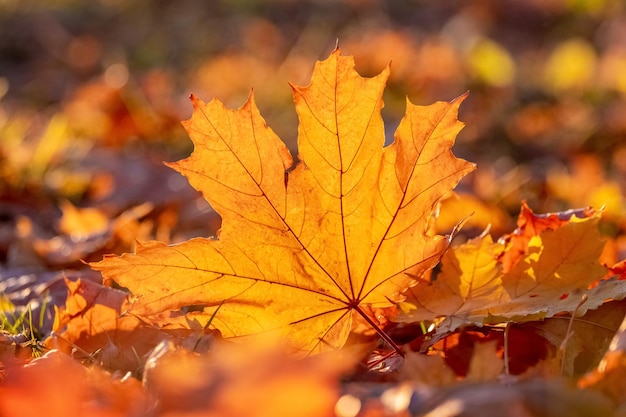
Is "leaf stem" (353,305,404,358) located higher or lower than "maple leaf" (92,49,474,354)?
lower

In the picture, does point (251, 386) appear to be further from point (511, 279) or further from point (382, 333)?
point (511, 279)

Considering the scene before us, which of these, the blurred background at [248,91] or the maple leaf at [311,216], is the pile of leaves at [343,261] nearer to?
the maple leaf at [311,216]

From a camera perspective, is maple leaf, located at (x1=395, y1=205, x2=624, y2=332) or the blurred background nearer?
maple leaf, located at (x1=395, y1=205, x2=624, y2=332)

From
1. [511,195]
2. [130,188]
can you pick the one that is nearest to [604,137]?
[511,195]

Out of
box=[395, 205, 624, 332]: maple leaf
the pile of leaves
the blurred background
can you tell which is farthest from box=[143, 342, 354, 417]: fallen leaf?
the blurred background

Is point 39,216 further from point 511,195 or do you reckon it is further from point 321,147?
point 321,147

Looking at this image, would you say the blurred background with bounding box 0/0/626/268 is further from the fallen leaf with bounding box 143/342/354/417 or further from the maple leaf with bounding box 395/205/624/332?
the fallen leaf with bounding box 143/342/354/417
